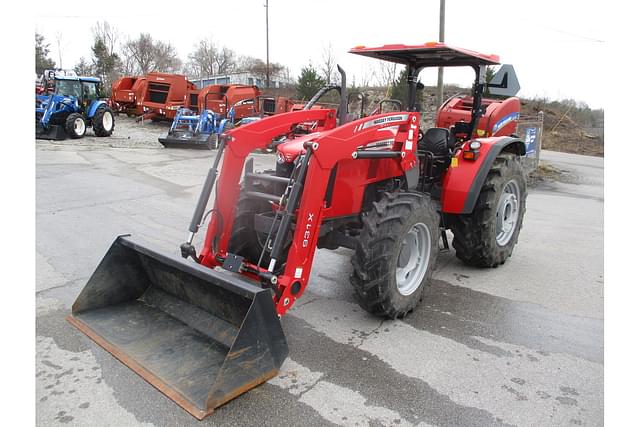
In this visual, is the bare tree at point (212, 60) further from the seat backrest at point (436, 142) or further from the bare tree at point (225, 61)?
the seat backrest at point (436, 142)

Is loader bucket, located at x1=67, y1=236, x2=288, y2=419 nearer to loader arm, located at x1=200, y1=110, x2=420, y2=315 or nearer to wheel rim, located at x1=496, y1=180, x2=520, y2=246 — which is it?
loader arm, located at x1=200, y1=110, x2=420, y2=315

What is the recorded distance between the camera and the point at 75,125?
55.5 ft

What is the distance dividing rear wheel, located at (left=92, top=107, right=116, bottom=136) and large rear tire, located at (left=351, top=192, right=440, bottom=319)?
55.0ft

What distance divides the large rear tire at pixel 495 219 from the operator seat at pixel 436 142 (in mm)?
541

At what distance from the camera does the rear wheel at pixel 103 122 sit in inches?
701

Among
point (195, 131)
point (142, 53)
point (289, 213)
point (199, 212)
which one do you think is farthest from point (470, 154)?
point (142, 53)

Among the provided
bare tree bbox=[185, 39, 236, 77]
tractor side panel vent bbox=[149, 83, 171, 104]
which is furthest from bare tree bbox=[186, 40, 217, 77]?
tractor side panel vent bbox=[149, 83, 171, 104]

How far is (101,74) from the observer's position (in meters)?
41.4

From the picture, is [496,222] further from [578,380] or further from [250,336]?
[250,336]

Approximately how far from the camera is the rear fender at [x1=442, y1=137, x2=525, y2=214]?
470cm

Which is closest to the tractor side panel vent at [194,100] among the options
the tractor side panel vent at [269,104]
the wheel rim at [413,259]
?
the tractor side panel vent at [269,104]

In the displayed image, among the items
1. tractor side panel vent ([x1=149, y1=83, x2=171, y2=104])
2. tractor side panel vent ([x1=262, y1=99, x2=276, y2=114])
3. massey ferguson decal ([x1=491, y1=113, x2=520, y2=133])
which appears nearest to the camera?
massey ferguson decal ([x1=491, y1=113, x2=520, y2=133])

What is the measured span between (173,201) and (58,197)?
6.26 feet

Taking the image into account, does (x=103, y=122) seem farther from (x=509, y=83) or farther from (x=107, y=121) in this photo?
(x=509, y=83)
